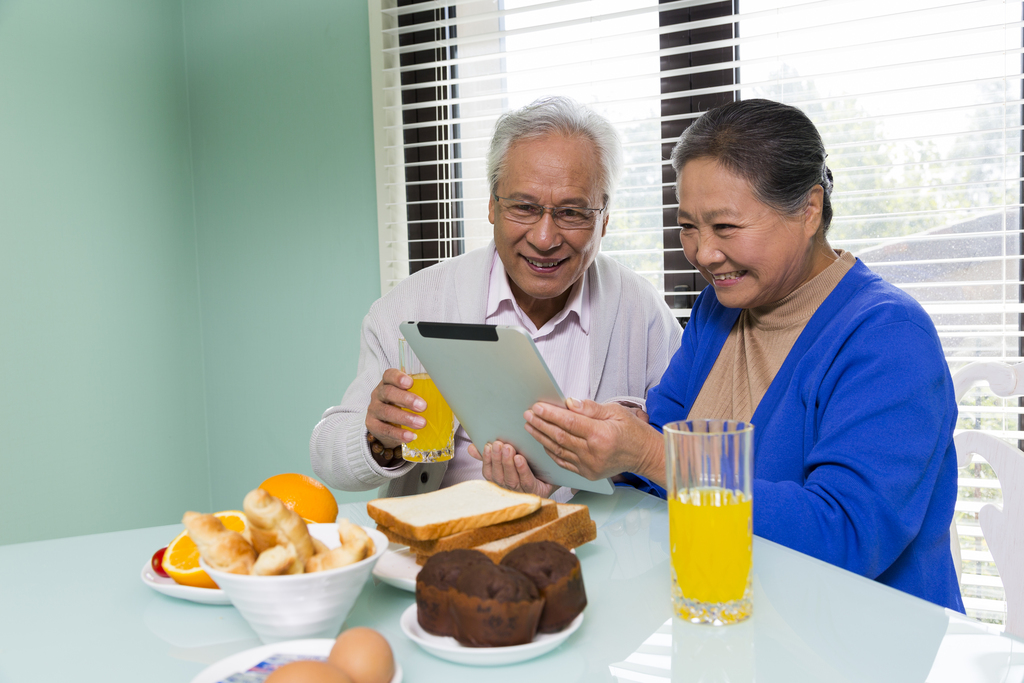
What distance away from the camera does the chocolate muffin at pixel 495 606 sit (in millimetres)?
627

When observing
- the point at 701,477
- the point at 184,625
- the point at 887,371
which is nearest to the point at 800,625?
the point at 701,477

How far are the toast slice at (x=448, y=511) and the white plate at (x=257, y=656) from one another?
7.5 inches

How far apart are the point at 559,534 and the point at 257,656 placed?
36 cm

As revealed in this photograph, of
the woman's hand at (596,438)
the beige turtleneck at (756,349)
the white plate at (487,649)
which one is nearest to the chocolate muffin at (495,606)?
the white plate at (487,649)

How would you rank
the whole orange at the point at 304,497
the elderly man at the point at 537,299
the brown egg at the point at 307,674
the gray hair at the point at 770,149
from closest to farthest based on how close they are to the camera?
the brown egg at the point at 307,674 < the whole orange at the point at 304,497 < the gray hair at the point at 770,149 < the elderly man at the point at 537,299

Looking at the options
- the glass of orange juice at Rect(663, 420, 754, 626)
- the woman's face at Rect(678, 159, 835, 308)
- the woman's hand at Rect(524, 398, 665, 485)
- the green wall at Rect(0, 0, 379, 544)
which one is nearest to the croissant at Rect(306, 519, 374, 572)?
the glass of orange juice at Rect(663, 420, 754, 626)

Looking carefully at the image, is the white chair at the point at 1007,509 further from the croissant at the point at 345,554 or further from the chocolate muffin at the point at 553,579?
the croissant at the point at 345,554

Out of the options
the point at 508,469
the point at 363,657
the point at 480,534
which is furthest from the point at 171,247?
the point at 363,657

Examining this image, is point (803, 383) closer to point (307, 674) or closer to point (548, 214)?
point (548, 214)

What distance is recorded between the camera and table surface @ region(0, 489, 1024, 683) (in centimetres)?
64

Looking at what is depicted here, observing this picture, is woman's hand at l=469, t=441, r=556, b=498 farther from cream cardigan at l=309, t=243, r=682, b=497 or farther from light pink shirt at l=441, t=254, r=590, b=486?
light pink shirt at l=441, t=254, r=590, b=486

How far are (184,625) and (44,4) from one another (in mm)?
2159

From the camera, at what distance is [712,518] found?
70 cm

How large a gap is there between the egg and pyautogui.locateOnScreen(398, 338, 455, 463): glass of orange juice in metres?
0.64
